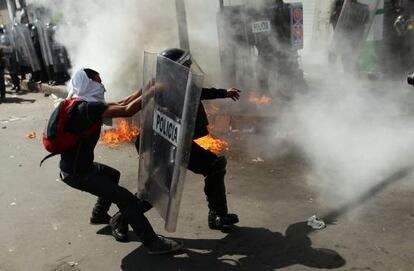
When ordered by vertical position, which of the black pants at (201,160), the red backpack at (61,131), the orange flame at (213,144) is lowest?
the orange flame at (213,144)

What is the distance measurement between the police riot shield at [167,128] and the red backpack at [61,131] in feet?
1.52

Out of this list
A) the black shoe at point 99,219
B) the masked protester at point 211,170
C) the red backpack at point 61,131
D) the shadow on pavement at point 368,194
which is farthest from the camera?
the black shoe at point 99,219

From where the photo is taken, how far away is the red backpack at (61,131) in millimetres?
3230

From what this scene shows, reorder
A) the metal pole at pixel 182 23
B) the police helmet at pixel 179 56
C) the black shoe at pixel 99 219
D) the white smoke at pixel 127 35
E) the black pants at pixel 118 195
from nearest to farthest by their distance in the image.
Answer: the police helmet at pixel 179 56
the black pants at pixel 118 195
the black shoe at pixel 99 219
the metal pole at pixel 182 23
the white smoke at pixel 127 35

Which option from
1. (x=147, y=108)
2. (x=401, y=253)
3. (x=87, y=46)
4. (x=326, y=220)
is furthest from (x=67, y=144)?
(x=87, y=46)

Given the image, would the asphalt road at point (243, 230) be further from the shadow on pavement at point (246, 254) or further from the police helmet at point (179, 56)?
the police helmet at point (179, 56)

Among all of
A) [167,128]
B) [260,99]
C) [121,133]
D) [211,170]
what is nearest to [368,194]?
[211,170]

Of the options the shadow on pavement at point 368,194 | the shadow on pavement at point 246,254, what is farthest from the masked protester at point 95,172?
the shadow on pavement at point 368,194

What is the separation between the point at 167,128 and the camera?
10.8 ft

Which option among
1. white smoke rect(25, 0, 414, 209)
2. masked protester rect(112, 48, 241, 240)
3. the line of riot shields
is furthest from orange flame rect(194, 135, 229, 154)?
the line of riot shields

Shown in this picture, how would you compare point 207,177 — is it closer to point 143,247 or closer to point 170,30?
point 143,247

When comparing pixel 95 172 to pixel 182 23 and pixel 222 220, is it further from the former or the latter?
pixel 182 23

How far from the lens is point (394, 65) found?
831 centimetres

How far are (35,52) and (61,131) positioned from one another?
9.88m
